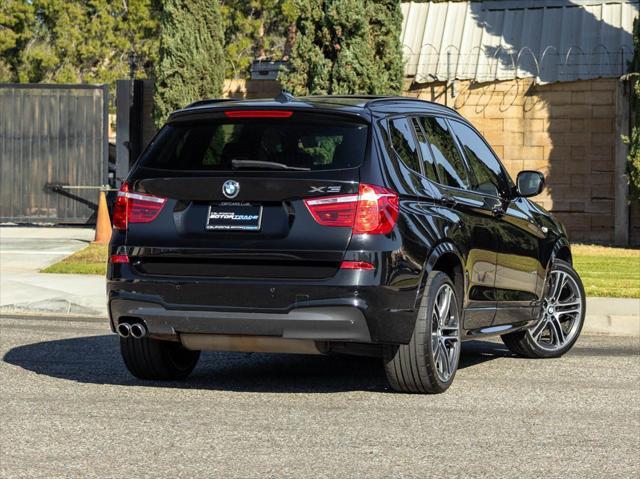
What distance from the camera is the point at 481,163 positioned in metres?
9.60

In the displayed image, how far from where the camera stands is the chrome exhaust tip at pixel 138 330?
7902 mm

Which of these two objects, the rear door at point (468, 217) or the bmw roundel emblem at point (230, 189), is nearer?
the bmw roundel emblem at point (230, 189)

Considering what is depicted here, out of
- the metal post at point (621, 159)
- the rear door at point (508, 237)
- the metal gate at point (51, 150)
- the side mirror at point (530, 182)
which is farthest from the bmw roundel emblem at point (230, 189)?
the metal gate at point (51, 150)

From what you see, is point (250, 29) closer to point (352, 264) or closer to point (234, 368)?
point (234, 368)

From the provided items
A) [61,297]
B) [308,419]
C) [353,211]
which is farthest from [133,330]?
[61,297]

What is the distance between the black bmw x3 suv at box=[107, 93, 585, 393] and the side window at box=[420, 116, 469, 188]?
0.04 metres

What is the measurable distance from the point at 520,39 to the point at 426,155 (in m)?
15.1

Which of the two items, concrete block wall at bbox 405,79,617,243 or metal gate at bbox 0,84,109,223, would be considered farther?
metal gate at bbox 0,84,109,223

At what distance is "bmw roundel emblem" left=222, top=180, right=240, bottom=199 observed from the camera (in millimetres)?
7699

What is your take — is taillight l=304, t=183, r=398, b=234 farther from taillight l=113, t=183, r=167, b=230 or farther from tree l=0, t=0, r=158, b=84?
tree l=0, t=0, r=158, b=84

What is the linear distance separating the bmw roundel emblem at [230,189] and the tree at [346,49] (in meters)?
12.0

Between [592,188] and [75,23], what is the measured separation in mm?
35699

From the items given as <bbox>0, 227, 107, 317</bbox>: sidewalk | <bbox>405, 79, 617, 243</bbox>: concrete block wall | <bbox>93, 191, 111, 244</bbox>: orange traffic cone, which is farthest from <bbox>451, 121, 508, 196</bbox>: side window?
<bbox>93, 191, 111, 244</bbox>: orange traffic cone

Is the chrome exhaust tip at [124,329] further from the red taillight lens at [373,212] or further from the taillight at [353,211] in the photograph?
the red taillight lens at [373,212]
